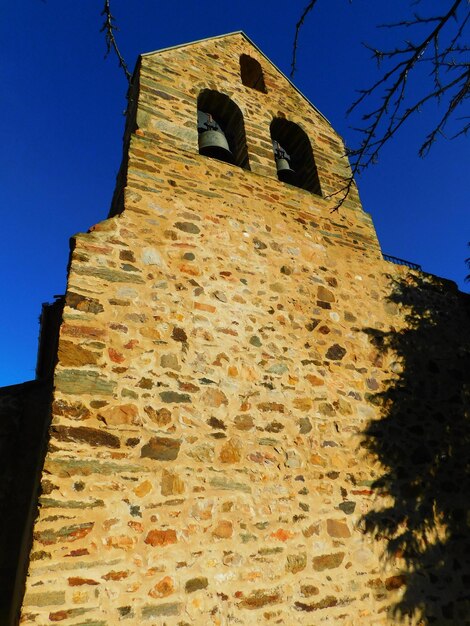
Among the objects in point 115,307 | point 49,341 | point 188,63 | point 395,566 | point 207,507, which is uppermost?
point 188,63

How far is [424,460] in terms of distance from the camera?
377 cm

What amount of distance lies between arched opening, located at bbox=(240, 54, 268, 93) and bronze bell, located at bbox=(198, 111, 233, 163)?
194 cm

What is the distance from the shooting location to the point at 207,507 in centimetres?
270

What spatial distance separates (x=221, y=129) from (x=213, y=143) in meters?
0.87

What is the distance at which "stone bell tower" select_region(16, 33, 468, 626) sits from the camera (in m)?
2.37

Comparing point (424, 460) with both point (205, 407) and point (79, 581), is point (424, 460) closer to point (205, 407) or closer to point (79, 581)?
point (205, 407)

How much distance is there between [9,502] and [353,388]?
356cm

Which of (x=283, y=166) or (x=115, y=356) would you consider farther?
(x=283, y=166)

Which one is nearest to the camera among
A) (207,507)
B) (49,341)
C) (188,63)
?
(207,507)

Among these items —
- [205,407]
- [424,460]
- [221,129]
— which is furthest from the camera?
[221,129]

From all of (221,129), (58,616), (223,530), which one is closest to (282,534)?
(223,530)

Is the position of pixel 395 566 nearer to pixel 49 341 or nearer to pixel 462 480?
pixel 462 480

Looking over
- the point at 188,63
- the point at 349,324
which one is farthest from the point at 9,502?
the point at 188,63

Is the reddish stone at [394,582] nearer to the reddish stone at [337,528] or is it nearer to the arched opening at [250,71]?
the reddish stone at [337,528]
